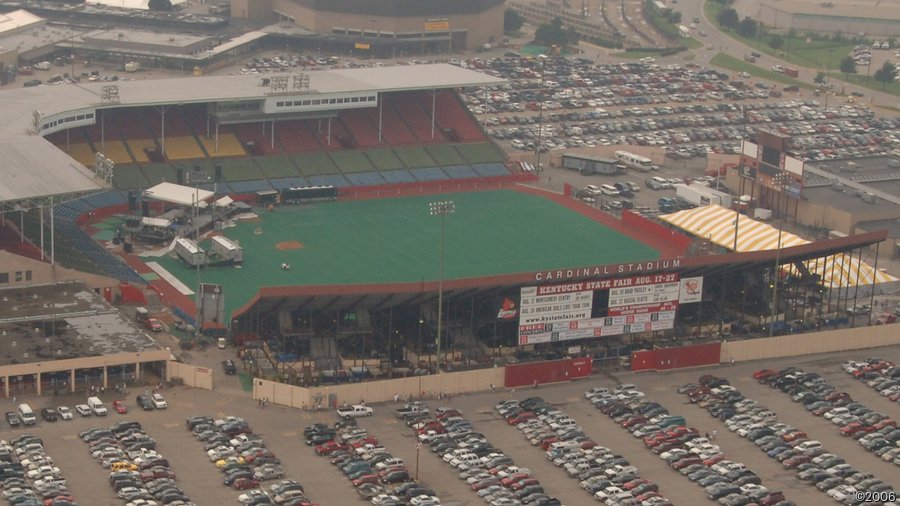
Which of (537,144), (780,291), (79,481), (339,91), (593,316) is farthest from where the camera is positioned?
(537,144)

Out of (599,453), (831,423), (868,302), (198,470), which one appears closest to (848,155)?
(868,302)

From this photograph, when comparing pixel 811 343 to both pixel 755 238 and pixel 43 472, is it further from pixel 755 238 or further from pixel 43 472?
pixel 43 472

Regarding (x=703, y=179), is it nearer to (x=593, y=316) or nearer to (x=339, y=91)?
(x=339, y=91)

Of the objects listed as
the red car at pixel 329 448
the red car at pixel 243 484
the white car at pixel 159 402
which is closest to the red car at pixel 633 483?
the red car at pixel 329 448

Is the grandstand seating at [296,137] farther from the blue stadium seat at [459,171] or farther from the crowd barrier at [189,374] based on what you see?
the crowd barrier at [189,374]

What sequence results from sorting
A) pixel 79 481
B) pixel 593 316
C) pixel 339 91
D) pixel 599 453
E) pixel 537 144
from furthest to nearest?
pixel 537 144 < pixel 339 91 < pixel 593 316 < pixel 599 453 < pixel 79 481

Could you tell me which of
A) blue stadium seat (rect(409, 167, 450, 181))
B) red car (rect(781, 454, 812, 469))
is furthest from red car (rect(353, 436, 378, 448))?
blue stadium seat (rect(409, 167, 450, 181))

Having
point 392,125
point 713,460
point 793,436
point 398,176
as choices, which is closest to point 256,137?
point 398,176
